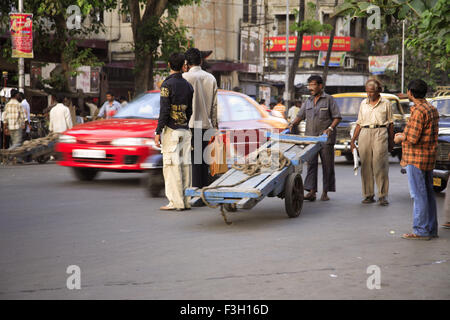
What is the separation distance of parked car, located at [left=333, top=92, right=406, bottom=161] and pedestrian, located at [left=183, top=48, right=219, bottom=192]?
8667 mm

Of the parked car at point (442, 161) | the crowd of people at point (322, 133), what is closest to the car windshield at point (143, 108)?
the crowd of people at point (322, 133)

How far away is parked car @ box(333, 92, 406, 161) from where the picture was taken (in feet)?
59.0

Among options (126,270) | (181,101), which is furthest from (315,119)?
(126,270)

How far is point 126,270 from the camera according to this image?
18.5 ft

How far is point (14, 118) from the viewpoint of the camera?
1750 cm

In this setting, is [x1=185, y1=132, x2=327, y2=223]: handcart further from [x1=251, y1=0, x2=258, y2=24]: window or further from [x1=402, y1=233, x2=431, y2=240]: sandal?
[x1=251, y1=0, x2=258, y2=24]: window

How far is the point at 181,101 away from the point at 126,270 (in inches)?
146

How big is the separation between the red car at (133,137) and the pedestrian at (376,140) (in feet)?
6.43

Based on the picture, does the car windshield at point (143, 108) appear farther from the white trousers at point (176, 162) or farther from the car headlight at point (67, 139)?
the white trousers at point (176, 162)

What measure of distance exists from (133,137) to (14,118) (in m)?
7.65

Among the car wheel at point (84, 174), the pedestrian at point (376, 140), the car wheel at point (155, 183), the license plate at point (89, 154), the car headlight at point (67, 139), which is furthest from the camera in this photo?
the car wheel at point (84, 174)

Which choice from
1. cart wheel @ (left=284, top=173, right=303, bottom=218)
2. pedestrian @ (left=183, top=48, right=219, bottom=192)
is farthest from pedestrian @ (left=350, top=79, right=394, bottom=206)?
pedestrian @ (left=183, top=48, right=219, bottom=192)

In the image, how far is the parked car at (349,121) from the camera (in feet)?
59.0

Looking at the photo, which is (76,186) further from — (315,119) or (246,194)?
(246,194)
